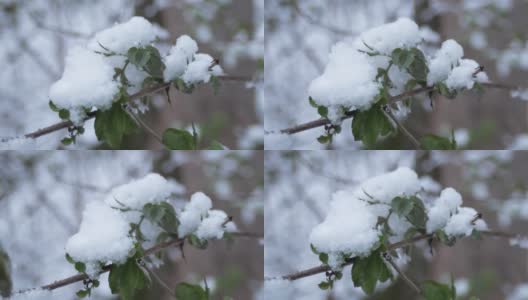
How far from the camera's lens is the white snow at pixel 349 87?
0.99 meters

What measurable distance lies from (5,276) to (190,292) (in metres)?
0.43

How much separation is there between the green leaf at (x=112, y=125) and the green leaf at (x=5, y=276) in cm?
43

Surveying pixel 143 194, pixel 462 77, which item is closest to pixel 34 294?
pixel 143 194

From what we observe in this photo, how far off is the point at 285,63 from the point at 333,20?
1.11 feet

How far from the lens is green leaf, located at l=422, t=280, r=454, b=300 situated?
108cm

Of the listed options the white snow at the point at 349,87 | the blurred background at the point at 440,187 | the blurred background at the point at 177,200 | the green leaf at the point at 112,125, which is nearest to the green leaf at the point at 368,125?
the white snow at the point at 349,87

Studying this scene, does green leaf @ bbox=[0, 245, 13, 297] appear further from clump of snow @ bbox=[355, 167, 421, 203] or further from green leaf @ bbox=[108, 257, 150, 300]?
clump of snow @ bbox=[355, 167, 421, 203]

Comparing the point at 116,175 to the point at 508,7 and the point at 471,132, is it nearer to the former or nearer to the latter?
the point at 471,132

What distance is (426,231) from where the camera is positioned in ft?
3.52

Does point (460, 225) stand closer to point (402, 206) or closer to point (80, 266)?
point (402, 206)

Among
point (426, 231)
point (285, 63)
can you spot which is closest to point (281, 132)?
point (426, 231)

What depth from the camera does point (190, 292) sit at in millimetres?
1106

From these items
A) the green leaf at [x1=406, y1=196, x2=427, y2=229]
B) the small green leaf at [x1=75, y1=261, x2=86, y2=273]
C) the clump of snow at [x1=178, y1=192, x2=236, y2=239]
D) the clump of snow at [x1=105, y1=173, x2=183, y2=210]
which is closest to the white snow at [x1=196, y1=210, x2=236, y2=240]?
the clump of snow at [x1=178, y1=192, x2=236, y2=239]

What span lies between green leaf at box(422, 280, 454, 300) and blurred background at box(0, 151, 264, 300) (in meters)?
0.65
